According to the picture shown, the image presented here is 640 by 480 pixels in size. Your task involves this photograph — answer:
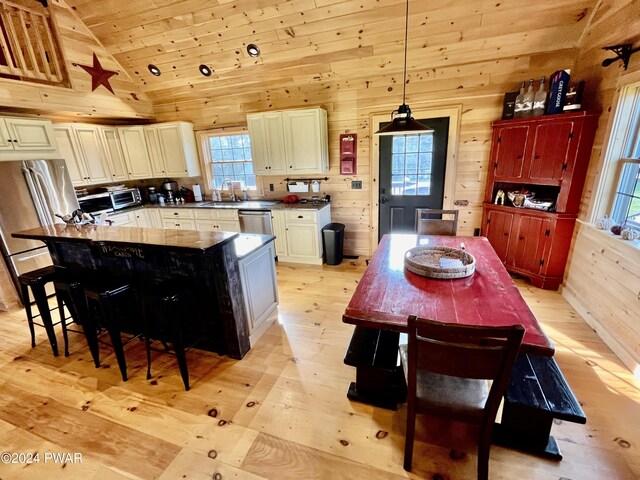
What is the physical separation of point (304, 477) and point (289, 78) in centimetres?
425

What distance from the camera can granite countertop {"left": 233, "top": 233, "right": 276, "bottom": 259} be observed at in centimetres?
234

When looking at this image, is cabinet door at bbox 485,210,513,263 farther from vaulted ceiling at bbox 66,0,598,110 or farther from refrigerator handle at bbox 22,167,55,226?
refrigerator handle at bbox 22,167,55,226

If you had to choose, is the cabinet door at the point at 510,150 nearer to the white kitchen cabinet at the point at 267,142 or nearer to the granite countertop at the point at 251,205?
the granite countertop at the point at 251,205

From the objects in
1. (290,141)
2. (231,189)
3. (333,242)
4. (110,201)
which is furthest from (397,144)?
(110,201)

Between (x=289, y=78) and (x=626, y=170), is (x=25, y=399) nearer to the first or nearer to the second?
(x=289, y=78)

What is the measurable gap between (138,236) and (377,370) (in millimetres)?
2063

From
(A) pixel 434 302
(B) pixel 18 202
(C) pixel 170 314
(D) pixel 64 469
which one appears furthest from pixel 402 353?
(B) pixel 18 202

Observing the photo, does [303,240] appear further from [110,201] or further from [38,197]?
[38,197]

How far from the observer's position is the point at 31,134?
10.8ft

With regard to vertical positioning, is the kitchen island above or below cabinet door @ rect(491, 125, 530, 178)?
below

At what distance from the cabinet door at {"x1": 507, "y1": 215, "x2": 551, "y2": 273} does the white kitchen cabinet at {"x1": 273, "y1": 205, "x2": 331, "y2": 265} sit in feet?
7.95

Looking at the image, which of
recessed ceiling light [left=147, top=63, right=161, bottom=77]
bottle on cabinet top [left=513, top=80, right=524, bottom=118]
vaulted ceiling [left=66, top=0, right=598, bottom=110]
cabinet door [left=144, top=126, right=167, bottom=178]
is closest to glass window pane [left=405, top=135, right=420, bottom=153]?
vaulted ceiling [left=66, top=0, right=598, bottom=110]

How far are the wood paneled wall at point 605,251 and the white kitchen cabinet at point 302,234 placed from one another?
2.92m

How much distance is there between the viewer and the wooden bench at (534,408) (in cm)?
144
